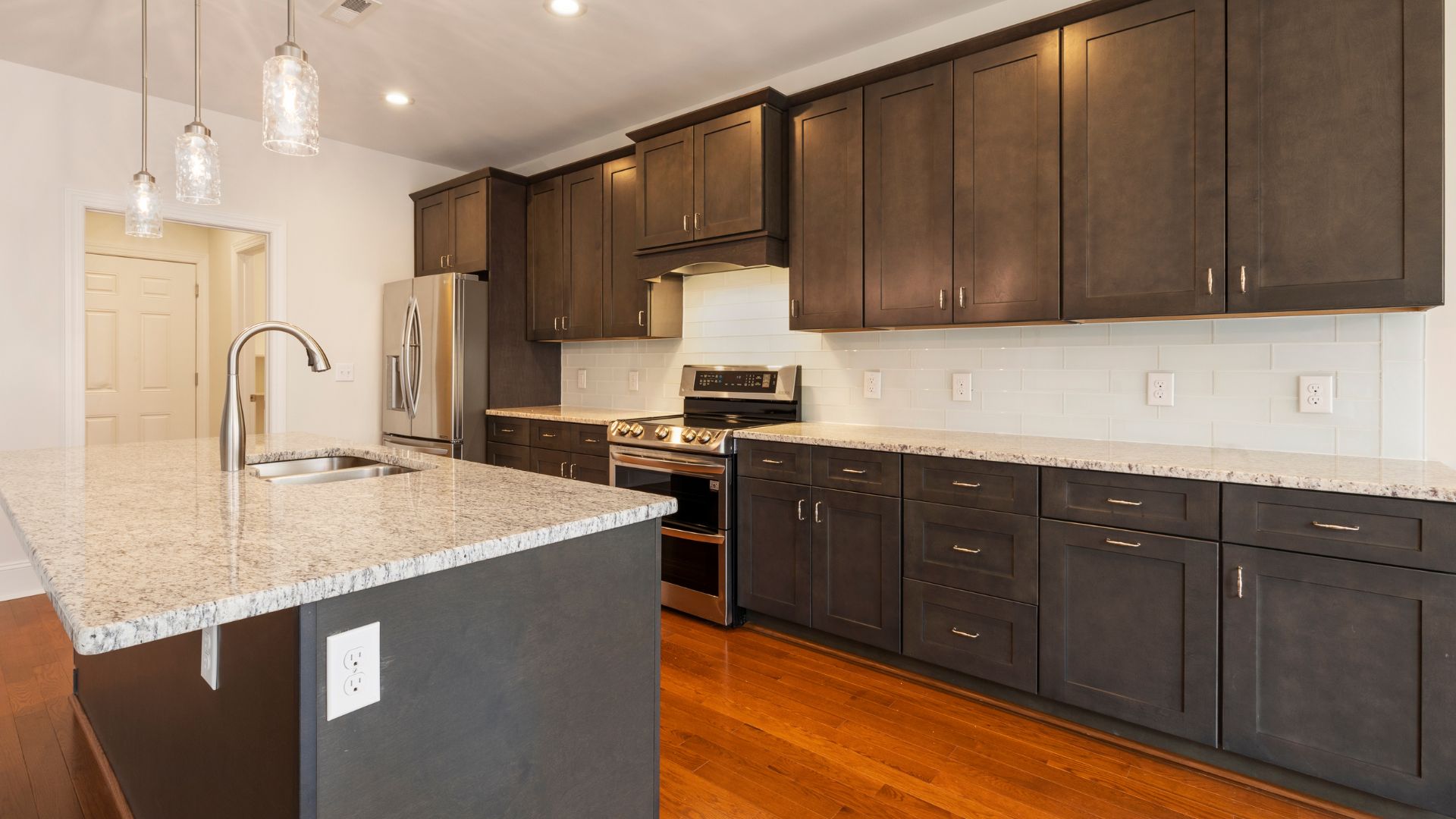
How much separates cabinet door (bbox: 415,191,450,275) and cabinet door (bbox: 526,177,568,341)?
56cm

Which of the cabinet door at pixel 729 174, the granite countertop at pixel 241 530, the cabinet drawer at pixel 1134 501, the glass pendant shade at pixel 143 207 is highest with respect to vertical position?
the cabinet door at pixel 729 174

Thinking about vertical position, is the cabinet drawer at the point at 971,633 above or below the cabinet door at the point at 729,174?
below

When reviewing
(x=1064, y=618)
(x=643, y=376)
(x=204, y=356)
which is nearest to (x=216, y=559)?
(x=1064, y=618)

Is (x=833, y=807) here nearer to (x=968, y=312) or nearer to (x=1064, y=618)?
(x=1064, y=618)

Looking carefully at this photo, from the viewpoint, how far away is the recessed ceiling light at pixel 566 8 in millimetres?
2865

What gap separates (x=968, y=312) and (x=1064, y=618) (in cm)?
115

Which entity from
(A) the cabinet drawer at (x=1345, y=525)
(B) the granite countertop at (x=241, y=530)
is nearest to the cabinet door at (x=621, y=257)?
(B) the granite countertop at (x=241, y=530)

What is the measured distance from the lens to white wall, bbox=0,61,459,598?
3.56 m

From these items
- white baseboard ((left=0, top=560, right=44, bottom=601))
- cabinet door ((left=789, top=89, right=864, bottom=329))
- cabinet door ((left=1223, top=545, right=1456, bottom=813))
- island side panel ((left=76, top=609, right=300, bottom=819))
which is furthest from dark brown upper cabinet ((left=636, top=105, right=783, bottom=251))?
white baseboard ((left=0, top=560, right=44, bottom=601))

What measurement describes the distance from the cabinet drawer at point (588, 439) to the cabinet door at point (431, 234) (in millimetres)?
1709

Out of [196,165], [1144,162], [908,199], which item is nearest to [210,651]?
[196,165]

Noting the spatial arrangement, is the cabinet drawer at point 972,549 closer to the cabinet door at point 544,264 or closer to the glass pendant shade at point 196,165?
the glass pendant shade at point 196,165

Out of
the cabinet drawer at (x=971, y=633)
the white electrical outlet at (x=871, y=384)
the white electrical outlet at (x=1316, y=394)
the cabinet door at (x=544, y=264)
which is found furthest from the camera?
the cabinet door at (x=544, y=264)

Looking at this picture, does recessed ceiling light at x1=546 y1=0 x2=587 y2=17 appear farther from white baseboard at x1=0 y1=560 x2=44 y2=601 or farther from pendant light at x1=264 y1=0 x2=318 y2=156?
white baseboard at x1=0 y1=560 x2=44 y2=601
